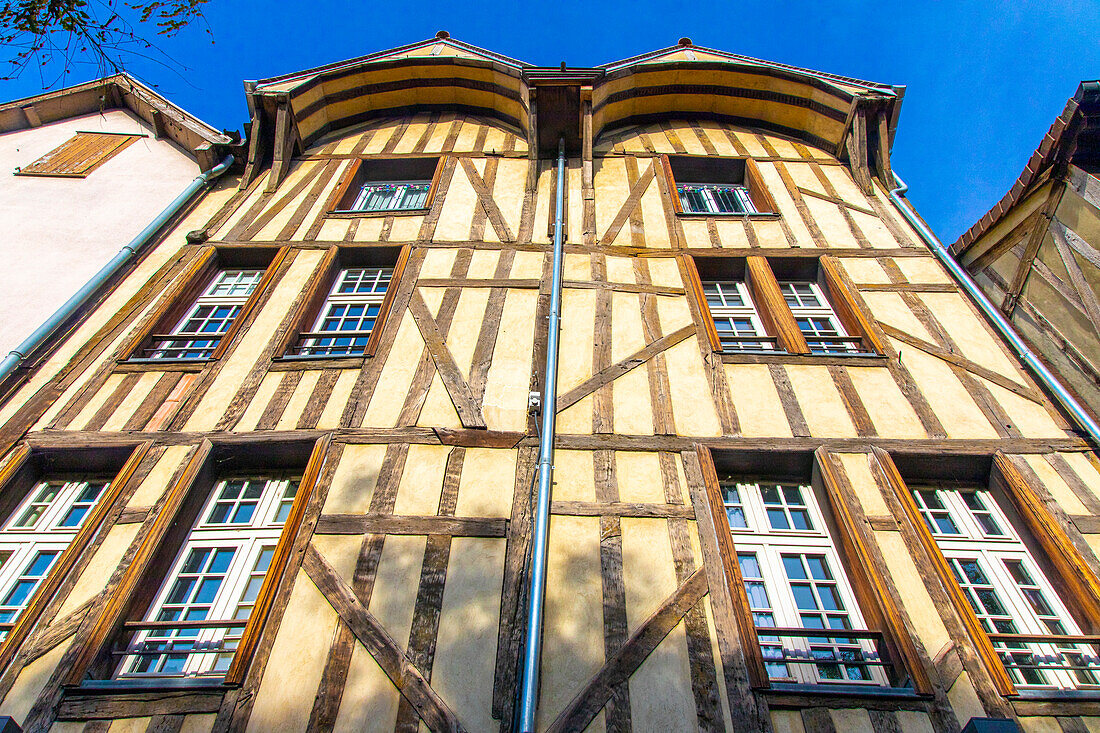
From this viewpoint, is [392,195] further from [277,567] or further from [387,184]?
[277,567]

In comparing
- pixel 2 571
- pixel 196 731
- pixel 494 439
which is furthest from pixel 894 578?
pixel 2 571

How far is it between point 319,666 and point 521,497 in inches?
63.2

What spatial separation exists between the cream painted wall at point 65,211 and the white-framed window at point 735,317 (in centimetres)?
629

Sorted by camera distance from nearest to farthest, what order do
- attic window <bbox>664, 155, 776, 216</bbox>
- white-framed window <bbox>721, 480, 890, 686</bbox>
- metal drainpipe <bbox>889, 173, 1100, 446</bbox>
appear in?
white-framed window <bbox>721, 480, 890, 686</bbox>, metal drainpipe <bbox>889, 173, 1100, 446</bbox>, attic window <bbox>664, 155, 776, 216</bbox>

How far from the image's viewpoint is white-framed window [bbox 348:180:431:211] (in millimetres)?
8758

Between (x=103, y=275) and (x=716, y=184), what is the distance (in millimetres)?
7448

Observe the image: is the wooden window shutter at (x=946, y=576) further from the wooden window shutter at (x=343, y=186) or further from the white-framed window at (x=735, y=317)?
the wooden window shutter at (x=343, y=186)

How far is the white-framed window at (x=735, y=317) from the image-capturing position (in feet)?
20.4

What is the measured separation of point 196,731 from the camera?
3490 mm

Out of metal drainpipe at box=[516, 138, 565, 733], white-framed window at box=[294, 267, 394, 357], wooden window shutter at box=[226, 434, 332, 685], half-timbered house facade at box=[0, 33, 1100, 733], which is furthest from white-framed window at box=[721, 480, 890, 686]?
white-framed window at box=[294, 267, 394, 357]

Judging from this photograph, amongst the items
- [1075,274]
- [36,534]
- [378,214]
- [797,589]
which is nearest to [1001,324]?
[1075,274]

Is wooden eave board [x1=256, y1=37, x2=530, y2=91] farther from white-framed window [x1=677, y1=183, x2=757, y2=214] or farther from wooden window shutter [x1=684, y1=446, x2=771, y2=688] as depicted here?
wooden window shutter [x1=684, y1=446, x2=771, y2=688]

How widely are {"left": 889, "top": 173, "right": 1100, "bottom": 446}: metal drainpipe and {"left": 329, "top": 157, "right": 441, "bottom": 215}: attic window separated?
18.9 ft

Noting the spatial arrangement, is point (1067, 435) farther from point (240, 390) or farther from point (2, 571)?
point (2, 571)
